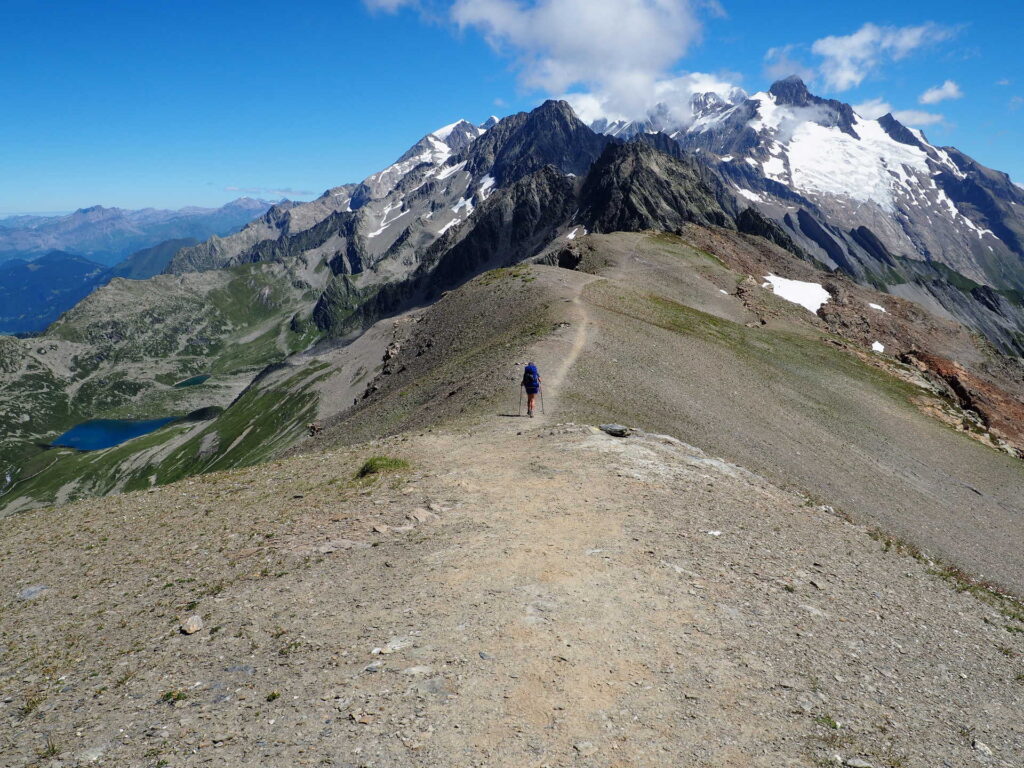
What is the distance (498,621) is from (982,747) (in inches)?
407

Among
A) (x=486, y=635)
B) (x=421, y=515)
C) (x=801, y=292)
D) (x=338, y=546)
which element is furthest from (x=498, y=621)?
(x=801, y=292)

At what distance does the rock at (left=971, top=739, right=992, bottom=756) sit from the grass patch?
18.2 metres

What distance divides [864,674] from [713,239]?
10310 cm

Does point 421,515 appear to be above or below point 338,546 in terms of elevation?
above

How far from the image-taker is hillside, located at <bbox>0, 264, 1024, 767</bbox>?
10.2 meters

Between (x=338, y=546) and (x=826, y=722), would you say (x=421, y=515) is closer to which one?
(x=338, y=546)

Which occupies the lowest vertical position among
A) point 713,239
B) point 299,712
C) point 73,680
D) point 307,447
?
point 307,447

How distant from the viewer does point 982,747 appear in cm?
1185

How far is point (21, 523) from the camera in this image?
21422mm

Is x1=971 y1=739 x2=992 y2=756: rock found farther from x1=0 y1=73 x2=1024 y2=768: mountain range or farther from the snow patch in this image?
the snow patch

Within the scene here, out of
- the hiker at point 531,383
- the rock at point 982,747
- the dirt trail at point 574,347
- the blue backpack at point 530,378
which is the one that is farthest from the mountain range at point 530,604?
the blue backpack at point 530,378

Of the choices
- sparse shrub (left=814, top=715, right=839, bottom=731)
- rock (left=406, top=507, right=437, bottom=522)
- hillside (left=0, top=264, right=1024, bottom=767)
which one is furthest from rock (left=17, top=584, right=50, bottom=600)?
sparse shrub (left=814, top=715, right=839, bottom=731)

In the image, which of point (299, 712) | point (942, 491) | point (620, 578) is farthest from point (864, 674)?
point (942, 491)

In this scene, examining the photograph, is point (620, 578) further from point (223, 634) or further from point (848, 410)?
point (848, 410)
